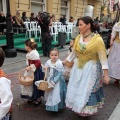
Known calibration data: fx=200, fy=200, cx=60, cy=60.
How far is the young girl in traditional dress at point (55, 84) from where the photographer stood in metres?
3.46

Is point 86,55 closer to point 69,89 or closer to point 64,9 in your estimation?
point 69,89

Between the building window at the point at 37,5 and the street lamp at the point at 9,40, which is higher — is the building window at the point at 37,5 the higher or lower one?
the higher one

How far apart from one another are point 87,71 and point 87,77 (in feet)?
0.31

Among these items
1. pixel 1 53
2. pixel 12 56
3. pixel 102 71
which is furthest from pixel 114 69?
pixel 12 56

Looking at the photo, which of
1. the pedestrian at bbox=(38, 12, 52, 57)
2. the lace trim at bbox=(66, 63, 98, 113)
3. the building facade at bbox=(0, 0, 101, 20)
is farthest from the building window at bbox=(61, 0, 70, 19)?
the lace trim at bbox=(66, 63, 98, 113)

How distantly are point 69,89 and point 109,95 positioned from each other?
1678 mm

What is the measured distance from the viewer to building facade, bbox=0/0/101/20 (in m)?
12.8

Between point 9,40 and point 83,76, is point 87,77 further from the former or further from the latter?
point 9,40

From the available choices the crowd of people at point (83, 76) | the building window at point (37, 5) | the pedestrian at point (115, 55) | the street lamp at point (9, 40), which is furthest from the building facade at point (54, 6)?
the crowd of people at point (83, 76)

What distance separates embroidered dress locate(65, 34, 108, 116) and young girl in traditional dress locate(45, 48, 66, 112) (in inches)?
11.5

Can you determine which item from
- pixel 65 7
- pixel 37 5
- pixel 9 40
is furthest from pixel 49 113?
pixel 65 7

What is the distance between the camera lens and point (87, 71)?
3115mm

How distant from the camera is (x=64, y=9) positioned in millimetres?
18453

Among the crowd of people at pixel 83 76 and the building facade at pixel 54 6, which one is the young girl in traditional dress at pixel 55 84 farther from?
the building facade at pixel 54 6
